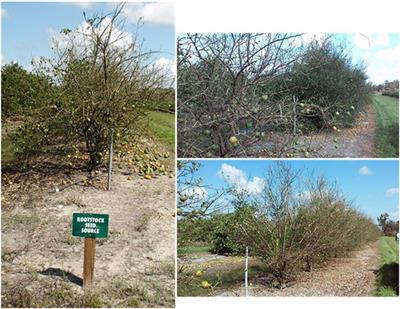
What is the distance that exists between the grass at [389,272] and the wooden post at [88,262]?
212 centimetres

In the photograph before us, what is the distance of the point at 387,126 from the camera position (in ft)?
14.6

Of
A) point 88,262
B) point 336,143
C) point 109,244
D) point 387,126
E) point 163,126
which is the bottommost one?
point 88,262

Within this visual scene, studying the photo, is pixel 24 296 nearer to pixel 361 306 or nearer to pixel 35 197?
pixel 35 197

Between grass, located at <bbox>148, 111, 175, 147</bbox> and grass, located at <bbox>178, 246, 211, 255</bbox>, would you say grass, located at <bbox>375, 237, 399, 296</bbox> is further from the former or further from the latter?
grass, located at <bbox>148, 111, 175, 147</bbox>

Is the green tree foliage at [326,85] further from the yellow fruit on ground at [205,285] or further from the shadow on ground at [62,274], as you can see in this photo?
the shadow on ground at [62,274]

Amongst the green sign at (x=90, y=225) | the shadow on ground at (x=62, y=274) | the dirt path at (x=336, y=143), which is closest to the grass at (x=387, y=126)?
the dirt path at (x=336, y=143)

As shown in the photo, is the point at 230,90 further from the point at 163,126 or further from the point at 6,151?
the point at 6,151

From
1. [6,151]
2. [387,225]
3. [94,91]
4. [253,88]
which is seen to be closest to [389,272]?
[387,225]

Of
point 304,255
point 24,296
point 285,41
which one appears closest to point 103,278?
point 24,296

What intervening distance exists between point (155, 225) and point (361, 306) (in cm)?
172

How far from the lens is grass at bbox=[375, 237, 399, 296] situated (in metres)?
Answer: 4.50

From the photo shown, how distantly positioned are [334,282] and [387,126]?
1235 millimetres

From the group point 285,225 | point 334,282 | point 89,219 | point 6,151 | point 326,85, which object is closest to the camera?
point 89,219

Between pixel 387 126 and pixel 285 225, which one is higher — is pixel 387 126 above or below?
above
